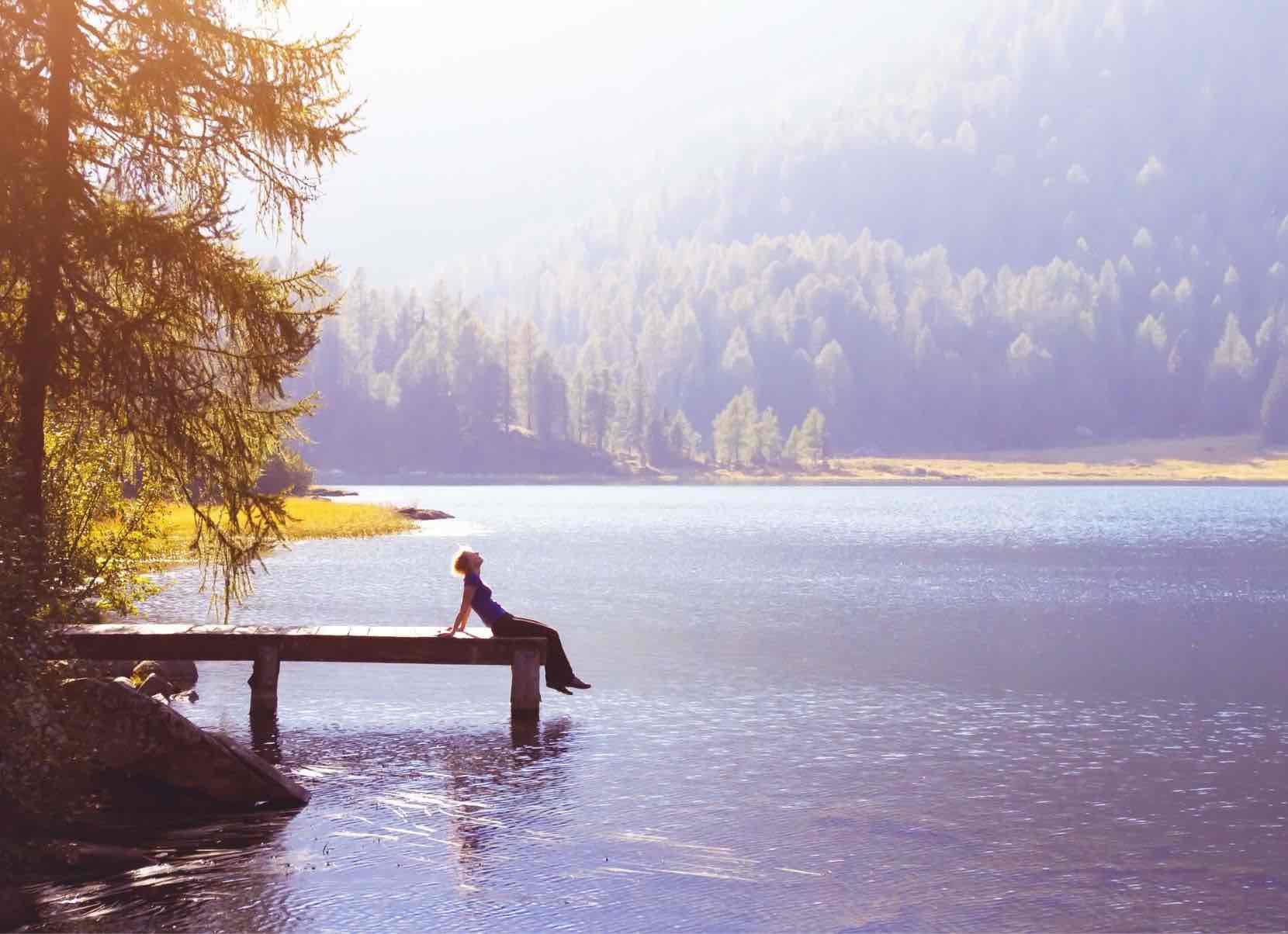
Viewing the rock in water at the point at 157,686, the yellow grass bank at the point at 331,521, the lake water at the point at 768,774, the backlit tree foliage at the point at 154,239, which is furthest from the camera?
the yellow grass bank at the point at 331,521

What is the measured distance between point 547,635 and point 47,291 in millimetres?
10845

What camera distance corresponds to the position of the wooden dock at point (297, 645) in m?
24.8

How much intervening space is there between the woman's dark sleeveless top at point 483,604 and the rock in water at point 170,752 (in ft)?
21.4

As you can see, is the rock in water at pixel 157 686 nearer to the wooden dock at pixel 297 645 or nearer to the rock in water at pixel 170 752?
the wooden dock at pixel 297 645

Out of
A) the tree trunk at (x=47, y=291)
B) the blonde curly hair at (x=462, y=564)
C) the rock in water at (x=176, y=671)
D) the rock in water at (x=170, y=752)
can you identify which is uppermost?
the tree trunk at (x=47, y=291)

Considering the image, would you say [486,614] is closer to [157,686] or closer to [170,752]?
[157,686]

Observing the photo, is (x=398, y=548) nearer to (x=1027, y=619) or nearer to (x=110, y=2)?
Result: (x=1027, y=619)

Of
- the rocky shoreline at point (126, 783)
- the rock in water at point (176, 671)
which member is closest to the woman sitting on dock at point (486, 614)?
the rocky shoreline at point (126, 783)

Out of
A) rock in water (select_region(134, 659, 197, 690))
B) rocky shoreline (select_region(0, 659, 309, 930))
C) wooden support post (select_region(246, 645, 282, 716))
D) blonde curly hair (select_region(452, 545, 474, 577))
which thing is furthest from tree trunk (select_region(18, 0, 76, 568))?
rock in water (select_region(134, 659, 197, 690))

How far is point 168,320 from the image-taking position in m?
20.3

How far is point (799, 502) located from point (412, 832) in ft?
480

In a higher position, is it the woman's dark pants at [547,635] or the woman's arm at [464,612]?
the woman's arm at [464,612]

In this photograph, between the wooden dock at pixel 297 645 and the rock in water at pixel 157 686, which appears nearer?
the wooden dock at pixel 297 645

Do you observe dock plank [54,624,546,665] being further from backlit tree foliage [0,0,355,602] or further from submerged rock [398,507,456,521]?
submerged rock [398,507,456,521]
